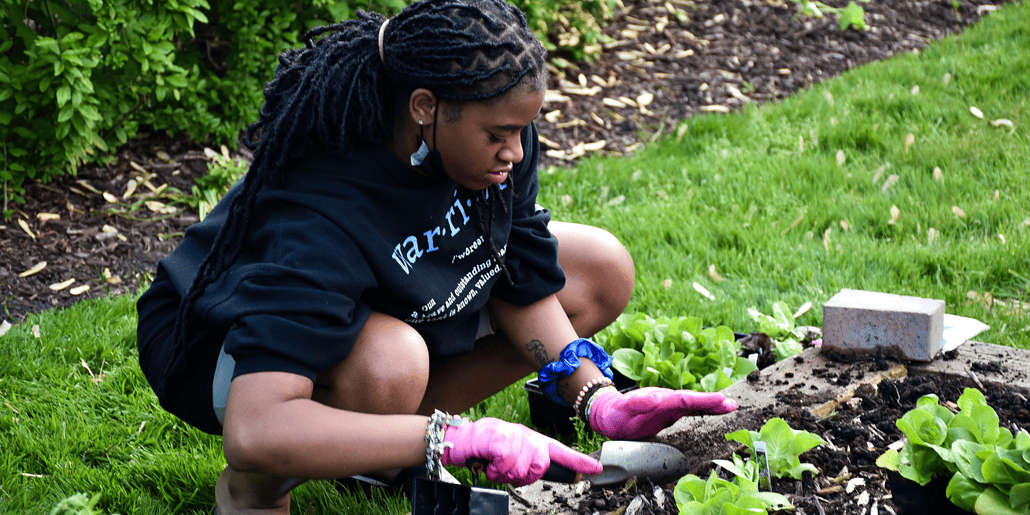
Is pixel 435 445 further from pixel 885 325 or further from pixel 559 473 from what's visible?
pixel 885 325

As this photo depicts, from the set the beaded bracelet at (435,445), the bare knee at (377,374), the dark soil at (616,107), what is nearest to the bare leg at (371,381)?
the bare knee at (377,374)

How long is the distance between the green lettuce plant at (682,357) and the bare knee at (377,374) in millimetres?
813

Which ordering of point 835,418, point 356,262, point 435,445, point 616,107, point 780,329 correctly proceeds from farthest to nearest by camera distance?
point 616,107, point 780,329, point 835,418, point 356,262, point 435,445

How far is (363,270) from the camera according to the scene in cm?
173

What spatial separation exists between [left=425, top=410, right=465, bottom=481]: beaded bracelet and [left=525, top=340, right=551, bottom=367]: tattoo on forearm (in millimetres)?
608

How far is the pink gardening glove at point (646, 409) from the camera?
6.19 ft

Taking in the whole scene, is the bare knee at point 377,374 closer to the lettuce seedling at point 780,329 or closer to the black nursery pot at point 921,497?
the black nursery pot at point 921,497

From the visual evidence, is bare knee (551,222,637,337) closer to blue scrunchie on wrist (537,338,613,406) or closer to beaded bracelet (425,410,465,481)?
blue scrunchie on wrist (537,338,613,406)

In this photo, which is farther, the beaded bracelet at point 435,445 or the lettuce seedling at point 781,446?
the lettuce seedling at point 781,446

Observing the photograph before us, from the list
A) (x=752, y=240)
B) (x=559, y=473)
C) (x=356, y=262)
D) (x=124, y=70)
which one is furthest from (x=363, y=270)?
(x=124, y=70)

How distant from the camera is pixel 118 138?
4043 mm

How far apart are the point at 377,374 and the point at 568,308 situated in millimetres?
784

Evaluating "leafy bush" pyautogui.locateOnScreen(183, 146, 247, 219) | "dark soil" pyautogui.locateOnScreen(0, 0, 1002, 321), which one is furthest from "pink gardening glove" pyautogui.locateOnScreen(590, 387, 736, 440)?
"leafy bush" pyautogui.locateOnScreen(183, 146, 247, 219)

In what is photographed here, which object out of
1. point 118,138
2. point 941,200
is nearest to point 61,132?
point 118,138
